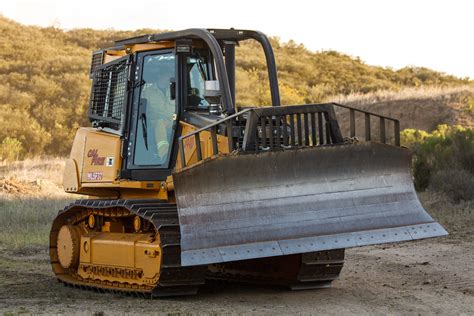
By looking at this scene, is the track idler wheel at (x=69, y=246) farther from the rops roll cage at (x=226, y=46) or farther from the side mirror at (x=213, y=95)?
the side mirror at (x=213, y=95)

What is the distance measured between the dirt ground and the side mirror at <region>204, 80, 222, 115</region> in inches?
86.4

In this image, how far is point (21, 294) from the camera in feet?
40.3

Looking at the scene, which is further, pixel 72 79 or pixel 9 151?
pixel 72 79

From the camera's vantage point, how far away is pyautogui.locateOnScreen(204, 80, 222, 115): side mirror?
11.7m

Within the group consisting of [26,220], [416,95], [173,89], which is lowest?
[26,220]

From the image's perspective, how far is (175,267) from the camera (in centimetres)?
1120


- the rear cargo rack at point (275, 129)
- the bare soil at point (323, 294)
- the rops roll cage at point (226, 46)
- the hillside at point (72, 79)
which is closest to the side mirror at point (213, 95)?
the rops roll cage at point (226, 46)

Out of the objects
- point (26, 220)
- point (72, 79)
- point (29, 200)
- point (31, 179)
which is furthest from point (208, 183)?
point (72, 79)

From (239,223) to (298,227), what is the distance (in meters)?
0.65

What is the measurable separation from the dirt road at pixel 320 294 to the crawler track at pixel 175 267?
140 millimetres

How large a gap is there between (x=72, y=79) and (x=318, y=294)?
4625cm

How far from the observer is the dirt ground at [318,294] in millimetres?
10797

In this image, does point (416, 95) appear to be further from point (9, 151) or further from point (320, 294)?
point (320, 294)

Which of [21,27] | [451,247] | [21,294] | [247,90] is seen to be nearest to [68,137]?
[247,90]
